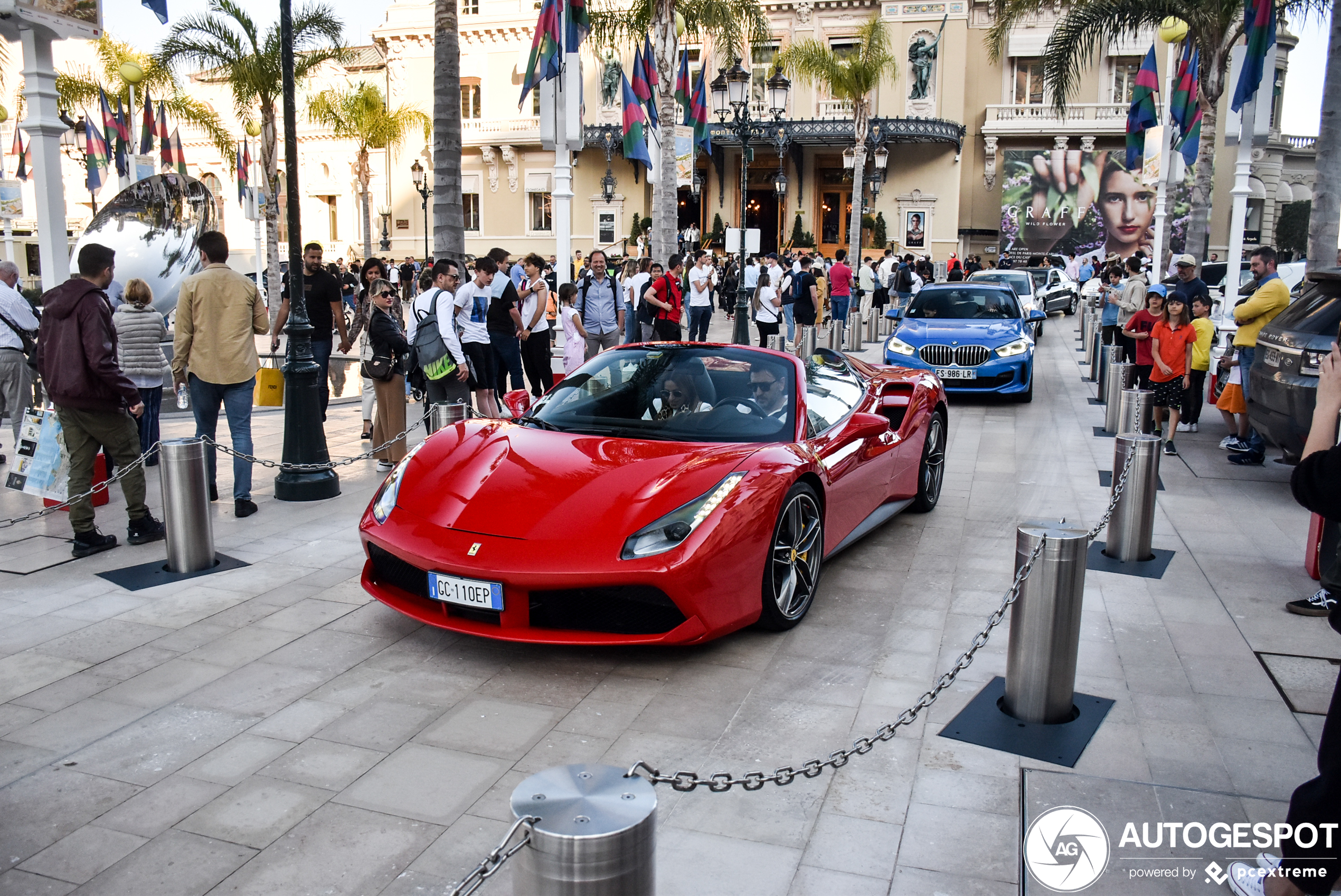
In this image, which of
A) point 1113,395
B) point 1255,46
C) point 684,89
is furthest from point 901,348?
point 684,89

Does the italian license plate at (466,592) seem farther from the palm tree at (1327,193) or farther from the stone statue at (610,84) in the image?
the stone statue at (610,84)

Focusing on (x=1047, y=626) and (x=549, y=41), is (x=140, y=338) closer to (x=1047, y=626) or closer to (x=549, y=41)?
(x=1047, y=626)

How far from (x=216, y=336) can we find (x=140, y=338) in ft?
3.74

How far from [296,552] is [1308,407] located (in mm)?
7092

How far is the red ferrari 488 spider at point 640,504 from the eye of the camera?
14.1ft

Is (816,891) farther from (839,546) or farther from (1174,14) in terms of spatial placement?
(1174,14)

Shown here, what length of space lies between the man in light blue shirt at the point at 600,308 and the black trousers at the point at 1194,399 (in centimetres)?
645

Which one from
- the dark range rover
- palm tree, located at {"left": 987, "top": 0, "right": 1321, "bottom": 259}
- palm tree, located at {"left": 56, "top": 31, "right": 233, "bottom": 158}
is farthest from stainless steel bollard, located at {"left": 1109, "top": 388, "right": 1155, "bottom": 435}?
palm tree, located at {"left": 56, "top": 31, "right": 233, "bottom": 158}

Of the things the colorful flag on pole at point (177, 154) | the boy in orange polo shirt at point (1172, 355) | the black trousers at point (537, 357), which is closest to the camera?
the boy in orange polo shirt at point (1172, 355)

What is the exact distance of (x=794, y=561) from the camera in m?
5.01

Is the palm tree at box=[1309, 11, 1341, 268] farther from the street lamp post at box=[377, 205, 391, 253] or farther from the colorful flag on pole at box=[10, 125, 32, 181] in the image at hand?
the street lamp post at box=[377, 205, 391, 253]

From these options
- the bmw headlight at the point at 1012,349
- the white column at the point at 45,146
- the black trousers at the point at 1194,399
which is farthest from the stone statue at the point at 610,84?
the white column at the point at 45,146

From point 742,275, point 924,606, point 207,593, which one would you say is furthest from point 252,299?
point 742,275

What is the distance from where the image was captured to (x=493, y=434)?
18.0 ft
